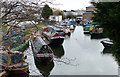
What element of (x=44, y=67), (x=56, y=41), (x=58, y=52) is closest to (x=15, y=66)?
(x=44, y=67)

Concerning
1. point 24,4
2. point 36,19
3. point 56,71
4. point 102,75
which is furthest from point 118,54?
point 56,71

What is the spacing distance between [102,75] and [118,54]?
728cm

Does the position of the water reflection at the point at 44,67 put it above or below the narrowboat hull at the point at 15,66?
below

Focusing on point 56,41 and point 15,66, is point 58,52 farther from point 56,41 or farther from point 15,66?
point 15,66

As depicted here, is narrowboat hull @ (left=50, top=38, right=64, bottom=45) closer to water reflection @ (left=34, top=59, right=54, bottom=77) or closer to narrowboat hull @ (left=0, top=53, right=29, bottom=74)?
water reflection @ (left=34, top=59, right=54, bottom=77)

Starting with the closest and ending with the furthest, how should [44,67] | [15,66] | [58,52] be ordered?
1. [15,66]
2. [44,67]
3. [58,52]

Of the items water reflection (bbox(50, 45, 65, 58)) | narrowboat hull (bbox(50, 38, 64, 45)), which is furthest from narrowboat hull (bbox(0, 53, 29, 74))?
narrowboat hull (bbox(50, 38, 64, 45))

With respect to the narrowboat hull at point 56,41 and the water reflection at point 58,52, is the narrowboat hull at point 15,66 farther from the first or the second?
the narrowboat hull at point 56,41

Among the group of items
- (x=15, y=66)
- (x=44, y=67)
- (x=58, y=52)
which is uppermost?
(x=15, y=66)

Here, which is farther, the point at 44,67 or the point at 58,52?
the point at 58,52

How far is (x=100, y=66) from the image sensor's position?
11.9m

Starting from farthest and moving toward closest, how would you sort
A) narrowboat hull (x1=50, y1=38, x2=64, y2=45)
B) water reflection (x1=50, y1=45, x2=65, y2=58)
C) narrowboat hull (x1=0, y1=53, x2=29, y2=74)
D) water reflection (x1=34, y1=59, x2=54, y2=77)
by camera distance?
narrowboat hull (x1=50, y1=38, x2=64, y2=45)
water reflection (x1=50, y1=45, x2=65, y2=58)
water reflection (x1=34, y1=59, x2=54, y2=77)
narrowboat hull (x1=0, y1=53, x2=29, y2=74)

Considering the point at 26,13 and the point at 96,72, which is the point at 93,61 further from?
the point at 26,13

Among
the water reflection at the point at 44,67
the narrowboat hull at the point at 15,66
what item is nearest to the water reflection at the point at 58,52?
the water reflection at the point at 44,67
